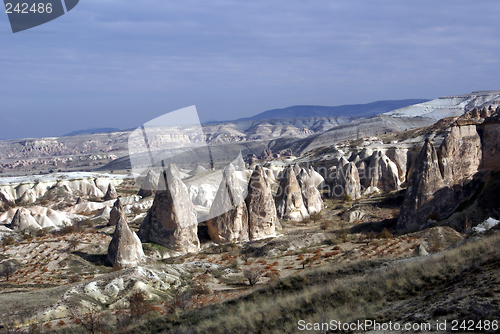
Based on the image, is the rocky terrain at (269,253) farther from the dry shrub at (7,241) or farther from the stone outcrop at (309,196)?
the dry shrub at (7,241)

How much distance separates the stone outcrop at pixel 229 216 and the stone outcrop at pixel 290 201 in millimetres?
8329

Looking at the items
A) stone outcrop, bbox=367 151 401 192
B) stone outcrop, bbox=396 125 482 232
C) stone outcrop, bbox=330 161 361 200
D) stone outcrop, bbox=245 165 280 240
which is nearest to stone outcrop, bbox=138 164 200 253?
stone outcrop, bbox=245 165 280 240

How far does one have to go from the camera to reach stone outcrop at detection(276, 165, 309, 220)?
116 ft

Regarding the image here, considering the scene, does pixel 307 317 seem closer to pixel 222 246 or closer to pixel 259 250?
pixel 259 250

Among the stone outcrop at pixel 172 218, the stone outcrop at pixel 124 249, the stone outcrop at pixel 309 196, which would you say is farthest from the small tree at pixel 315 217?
the stone outcrop at pixel 124 249

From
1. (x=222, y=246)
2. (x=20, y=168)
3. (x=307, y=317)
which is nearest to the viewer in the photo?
(x=307, y=317)

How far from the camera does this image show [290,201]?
3581 cm

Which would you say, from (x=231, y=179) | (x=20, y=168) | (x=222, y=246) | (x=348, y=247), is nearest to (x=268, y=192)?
(x=231, y=179)

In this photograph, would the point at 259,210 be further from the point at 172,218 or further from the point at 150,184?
the point at 150,184

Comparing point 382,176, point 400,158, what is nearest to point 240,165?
point 382,176

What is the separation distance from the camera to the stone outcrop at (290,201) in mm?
35438

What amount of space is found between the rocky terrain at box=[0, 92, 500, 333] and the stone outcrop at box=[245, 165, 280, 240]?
0.32 feet

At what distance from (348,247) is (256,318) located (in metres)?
12.8

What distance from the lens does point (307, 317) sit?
906 cm
